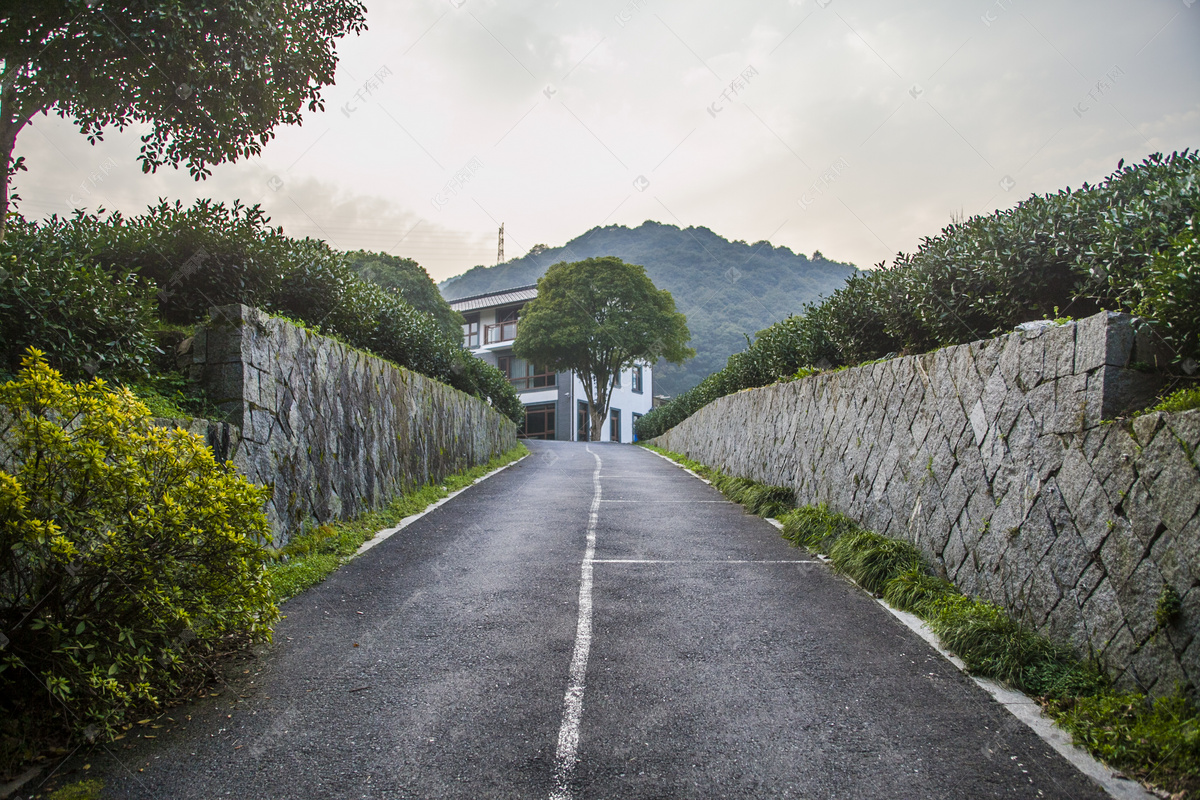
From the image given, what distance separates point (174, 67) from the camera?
7.05 metres

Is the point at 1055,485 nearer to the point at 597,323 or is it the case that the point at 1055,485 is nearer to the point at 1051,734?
the point at 1051,734

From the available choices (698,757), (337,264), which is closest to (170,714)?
(698,757)

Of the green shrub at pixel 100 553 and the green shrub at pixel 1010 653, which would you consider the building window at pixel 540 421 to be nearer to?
the green shrub at pixel 1010 653

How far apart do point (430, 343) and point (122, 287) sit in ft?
30.3

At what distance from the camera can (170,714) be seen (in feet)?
13.5

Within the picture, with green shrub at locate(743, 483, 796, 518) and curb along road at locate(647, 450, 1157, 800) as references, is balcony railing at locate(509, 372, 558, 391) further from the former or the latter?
curb along road at locate(647, 450, 1157, 800)

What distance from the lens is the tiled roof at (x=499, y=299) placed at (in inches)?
1956

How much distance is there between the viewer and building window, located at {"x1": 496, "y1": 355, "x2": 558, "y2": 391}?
50.6 m

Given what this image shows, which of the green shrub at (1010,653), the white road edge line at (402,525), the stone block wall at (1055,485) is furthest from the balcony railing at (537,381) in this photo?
the green shrub at (1010,653)

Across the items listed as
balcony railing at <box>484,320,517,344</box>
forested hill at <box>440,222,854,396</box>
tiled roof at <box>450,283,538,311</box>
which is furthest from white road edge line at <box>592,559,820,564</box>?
forested hill at <box>440,222,854,396</box>

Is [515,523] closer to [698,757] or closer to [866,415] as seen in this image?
[866,415]

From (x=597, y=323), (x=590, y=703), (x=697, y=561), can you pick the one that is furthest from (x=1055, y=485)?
(x=597, y=323)

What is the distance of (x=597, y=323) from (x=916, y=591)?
3503cm

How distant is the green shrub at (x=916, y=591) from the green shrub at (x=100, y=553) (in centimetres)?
560
